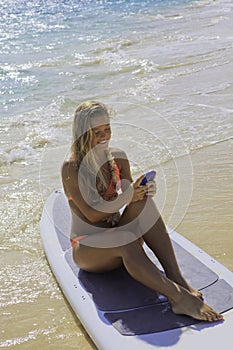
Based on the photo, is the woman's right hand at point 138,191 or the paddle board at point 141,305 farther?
the woman's right hand at point 138,191

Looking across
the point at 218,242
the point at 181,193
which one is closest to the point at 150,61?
the point at 181,193

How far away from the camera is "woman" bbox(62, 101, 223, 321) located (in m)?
2.83

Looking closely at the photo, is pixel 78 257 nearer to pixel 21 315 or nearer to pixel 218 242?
pixel 21 315

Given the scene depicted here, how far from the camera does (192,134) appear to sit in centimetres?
607

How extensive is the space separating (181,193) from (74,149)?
195 cm

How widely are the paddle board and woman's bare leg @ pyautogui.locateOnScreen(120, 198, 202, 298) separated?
146 millimetres

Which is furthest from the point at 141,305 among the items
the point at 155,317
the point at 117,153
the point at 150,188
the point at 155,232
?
the point at 117,153

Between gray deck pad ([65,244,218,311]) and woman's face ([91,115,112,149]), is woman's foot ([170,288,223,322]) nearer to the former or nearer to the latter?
gray deck pad ([65,244,218,311])

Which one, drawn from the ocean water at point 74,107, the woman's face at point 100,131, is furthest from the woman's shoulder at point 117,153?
the ocean water at point 74,107

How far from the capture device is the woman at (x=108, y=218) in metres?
2.83

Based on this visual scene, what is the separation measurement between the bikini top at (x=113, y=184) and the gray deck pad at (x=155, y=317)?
64 cm

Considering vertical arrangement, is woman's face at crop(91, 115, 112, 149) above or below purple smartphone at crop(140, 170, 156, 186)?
above

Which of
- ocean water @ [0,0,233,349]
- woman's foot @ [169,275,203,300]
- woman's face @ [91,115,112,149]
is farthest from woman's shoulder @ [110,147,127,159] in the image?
ocean water @ [0,0,233,349]

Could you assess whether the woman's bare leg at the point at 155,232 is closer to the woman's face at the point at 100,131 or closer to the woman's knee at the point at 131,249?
the woman's knee at the point at 131,249
